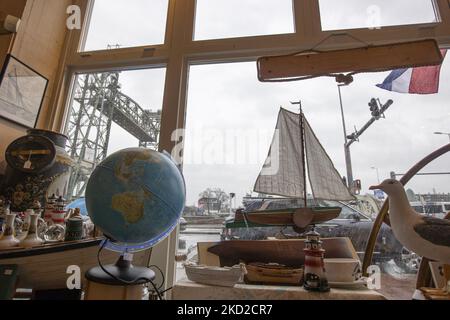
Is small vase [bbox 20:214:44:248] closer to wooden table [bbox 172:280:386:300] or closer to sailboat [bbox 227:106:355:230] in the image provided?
wooden table [bbox 172:280:386:300]

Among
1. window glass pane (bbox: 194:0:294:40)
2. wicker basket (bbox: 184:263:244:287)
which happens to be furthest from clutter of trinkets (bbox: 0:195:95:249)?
window glass pane (bbox: 194:0:294:40)

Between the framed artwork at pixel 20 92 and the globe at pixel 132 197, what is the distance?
41.5 inches

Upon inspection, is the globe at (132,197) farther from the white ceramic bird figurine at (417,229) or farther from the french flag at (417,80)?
the french flag at (417,80)

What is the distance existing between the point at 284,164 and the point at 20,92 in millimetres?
1652

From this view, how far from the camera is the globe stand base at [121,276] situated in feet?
2.16

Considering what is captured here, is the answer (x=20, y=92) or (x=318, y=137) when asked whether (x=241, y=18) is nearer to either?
(x=318, y=137)

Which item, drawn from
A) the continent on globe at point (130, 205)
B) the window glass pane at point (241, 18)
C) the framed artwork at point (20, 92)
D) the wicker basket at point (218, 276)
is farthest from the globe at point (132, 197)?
the window glass pane at point (241, 18)

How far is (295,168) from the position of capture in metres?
1.33

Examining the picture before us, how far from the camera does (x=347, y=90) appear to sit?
56.9 inches

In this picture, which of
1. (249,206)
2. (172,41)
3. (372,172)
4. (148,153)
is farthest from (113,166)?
(372,172)

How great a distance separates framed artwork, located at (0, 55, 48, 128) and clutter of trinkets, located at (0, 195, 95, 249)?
562 mm

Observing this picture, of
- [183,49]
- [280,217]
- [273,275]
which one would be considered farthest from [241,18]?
[273,275]
